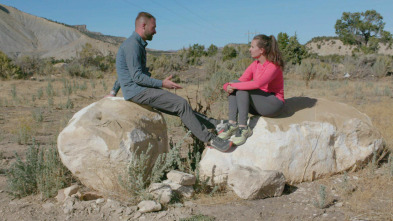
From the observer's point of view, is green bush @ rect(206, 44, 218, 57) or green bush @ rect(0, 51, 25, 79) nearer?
green bush @ rect(0, 51, 25, 79)

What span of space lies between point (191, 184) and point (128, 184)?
71cm

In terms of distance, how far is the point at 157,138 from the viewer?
4227mm

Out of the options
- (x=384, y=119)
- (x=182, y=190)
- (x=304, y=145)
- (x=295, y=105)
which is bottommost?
(x=182, y=190)

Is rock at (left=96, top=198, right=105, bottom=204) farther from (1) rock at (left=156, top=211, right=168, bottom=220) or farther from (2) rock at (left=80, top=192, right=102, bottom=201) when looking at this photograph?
(1) rock at (left=156, top=211, right=168, bottom=220)

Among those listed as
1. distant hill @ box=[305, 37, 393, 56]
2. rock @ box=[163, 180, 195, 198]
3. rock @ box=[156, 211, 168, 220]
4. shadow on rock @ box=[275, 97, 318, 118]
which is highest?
distant hill @ box=[305, 37, 393, 56]

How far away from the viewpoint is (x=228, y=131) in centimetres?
427

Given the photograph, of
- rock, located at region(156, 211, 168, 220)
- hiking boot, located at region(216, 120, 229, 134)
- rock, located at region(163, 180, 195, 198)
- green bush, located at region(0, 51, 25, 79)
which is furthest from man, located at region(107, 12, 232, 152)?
green bush, located at region(0, 51, 25, 79)

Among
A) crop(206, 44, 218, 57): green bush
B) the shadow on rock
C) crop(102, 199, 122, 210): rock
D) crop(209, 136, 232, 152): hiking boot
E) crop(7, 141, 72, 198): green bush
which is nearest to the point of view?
crop(102, 199, 122, 210): rock

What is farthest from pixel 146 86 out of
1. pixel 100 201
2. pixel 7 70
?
pixel 7 70

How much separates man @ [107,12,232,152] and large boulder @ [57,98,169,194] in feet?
1.24

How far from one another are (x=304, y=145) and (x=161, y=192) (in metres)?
1.88

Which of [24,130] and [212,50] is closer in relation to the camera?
[24,130]

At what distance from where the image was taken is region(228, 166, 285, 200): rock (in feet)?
12.3

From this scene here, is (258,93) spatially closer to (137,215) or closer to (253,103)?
(253,103)
